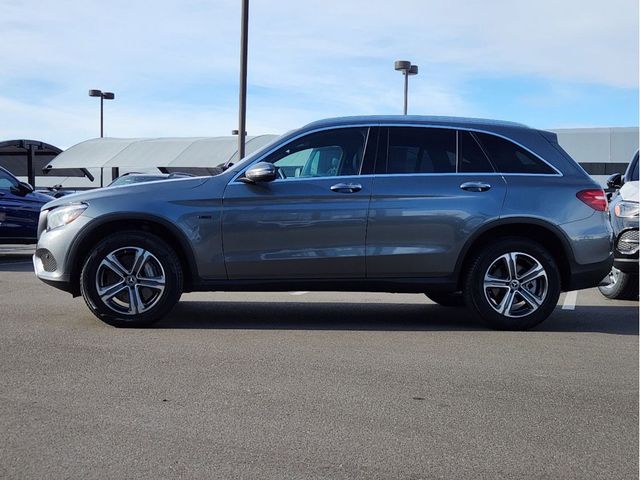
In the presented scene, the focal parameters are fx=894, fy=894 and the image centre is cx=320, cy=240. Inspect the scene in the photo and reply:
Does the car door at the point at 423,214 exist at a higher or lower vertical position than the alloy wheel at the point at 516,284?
higher

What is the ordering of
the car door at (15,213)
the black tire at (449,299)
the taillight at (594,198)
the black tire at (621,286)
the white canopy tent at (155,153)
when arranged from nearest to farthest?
the taillight at (594,198) → the black tire at (449,299) → the black tire at (621,286) → the car door at (15,213) → the white canopy tent at (155,153)

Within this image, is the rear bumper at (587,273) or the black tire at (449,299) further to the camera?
the black tire at (449,299)

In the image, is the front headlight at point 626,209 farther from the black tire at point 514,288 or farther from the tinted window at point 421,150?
the tinted window at point 421,150

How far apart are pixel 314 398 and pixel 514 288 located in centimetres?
301

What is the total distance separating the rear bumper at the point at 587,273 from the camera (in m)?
7.50

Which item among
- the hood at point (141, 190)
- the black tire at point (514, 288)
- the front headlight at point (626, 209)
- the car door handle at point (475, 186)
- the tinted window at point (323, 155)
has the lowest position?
the black tire at point (514, 288)

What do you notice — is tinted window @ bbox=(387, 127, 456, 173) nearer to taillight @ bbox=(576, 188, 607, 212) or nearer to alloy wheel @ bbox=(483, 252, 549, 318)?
alloy wheel @ bbox=(483, 252, 549, 318)

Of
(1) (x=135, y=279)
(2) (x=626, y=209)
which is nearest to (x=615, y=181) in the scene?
(2) (x=626, y=209)

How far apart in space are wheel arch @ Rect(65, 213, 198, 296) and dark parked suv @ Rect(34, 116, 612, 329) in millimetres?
11

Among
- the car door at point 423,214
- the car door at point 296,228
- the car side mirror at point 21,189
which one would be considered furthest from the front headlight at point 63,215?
the car side mirror at point 21,189

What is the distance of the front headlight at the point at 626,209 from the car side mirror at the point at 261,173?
Answer: 4201mm

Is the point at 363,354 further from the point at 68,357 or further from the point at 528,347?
the point at 68,357

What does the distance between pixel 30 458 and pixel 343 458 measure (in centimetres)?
136

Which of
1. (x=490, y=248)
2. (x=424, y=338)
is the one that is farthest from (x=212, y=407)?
(x=490, y=248)
